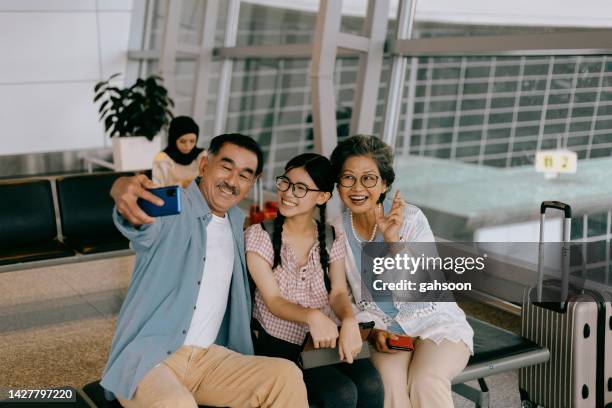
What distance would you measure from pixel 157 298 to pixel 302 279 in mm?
547

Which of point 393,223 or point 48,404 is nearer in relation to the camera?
point 48,404

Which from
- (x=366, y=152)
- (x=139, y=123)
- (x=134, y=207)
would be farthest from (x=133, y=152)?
(x=134, y=207)

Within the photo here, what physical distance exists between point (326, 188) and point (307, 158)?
0.12 metres

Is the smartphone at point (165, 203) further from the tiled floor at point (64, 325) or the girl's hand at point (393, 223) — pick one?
the tiled floor at point (64, 325)

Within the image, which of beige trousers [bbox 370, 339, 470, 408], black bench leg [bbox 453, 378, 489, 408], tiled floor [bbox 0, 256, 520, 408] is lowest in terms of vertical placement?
tiled floor [bbox 0, 256, 520, 408]

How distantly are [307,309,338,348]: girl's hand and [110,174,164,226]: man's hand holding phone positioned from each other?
61cm

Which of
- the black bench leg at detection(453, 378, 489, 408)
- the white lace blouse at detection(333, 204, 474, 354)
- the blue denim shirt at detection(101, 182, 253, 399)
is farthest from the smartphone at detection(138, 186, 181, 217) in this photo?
the black bench leg at detection(453, 378, 489, 408)

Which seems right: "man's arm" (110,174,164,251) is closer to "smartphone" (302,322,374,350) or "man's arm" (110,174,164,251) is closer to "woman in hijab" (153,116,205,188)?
"smartphone" (302,322,374,350)

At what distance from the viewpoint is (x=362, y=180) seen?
266 cm

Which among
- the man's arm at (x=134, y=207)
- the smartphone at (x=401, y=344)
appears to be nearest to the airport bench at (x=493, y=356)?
the smartphone at (x=401, y=344)

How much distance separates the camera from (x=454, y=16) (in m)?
5.13

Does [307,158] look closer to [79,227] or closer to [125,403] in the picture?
[125,403]

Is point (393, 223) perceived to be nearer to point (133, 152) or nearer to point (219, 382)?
point (219, 382)

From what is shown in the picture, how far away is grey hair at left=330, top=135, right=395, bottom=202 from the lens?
105 inches
